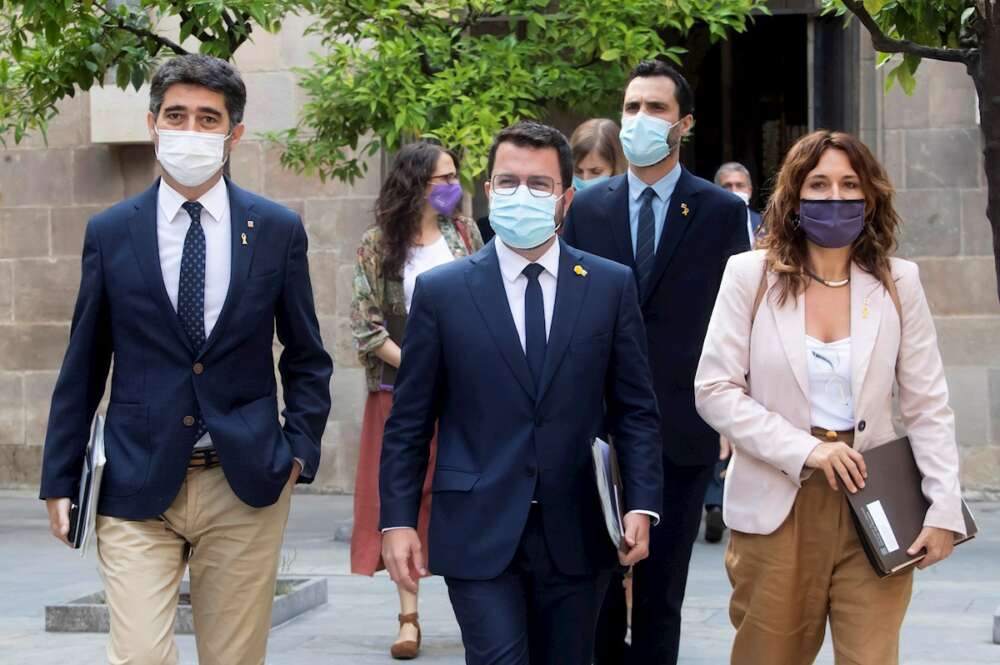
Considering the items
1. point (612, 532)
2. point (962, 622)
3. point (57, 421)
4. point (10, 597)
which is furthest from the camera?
point (10, 597)

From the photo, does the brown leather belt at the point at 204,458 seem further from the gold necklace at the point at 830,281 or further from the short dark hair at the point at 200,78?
the gold necklace at the point at 830,281

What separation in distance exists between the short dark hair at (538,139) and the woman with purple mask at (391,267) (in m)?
2.69

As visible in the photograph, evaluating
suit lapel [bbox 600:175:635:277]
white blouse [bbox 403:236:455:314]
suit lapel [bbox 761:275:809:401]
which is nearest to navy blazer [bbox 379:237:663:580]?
suit lapel [bbox 761:275:809:401]

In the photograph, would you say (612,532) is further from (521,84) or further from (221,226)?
(521,84)

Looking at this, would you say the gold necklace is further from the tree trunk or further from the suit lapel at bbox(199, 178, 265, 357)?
the suit lapel at bbox(199, 178, 265, 357)

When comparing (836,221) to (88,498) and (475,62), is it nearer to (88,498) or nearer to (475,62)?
(88,498)

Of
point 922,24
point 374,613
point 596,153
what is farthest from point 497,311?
point 374,613

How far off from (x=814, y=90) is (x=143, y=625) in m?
9.46

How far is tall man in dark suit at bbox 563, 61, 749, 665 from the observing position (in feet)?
20.1

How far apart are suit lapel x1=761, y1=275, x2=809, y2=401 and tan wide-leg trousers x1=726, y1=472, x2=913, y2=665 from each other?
0.95 ft

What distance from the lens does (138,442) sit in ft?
16.3

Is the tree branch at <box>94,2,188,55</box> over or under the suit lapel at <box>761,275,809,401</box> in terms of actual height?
over

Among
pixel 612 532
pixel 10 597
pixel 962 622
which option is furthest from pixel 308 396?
pixel 10 597

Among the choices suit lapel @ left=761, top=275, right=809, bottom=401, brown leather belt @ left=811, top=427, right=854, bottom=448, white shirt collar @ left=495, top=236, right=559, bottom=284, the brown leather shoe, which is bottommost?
the brown leather shoe
